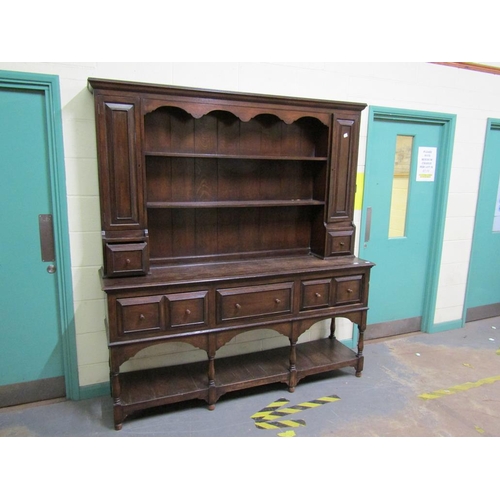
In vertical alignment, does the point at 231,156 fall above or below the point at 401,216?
above

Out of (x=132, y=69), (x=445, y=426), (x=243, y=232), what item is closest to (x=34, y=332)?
(x=243, y=232)

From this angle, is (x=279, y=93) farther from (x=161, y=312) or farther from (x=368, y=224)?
(x=161, y=312)

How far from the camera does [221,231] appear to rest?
269 cm

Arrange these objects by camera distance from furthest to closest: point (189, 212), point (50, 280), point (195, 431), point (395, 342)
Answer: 1. point (395, 342)
2. point (189, 212)
3. point (50, 280)
4. point (195, 431)

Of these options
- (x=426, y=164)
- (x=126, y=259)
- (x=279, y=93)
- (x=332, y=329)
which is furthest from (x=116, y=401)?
(x=426, y=164)

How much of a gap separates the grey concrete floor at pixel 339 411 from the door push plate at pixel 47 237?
97 centimetres

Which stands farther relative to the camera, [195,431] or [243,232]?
[243,232]

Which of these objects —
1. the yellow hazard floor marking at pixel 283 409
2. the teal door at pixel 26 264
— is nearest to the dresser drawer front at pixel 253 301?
the yellow hazard floor marking at pixel 283 409

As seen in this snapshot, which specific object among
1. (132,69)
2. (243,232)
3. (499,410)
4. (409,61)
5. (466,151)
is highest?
(409,61)

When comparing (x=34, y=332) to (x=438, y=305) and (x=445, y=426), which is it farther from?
(x=438, y=305)

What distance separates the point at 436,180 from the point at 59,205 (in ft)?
10.2

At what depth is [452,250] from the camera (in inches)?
143

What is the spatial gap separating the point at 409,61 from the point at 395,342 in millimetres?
2395

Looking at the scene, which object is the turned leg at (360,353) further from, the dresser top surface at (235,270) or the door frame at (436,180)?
the door frame at (436,180)
